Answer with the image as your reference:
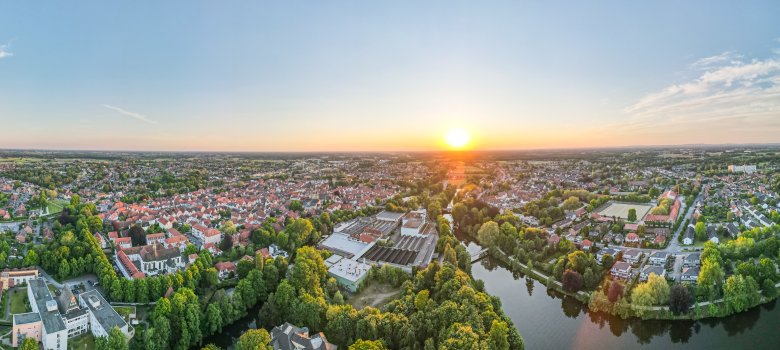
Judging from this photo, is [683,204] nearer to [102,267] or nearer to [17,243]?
[102,267]

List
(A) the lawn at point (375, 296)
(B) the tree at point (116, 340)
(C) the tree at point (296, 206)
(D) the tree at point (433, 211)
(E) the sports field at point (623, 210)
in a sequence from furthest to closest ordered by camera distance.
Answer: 1. (C) the tree at point (296, 206)
2. (D) the tree at point (433, 211)
3. (E) the sports field at point (623, 210)
4. (A) the lawn at point (375, 296)
5. (B) the tree at point (116, 340)

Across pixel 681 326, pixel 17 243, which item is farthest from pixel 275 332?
pixel 17 243

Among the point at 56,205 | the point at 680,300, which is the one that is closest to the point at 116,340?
the point at 680,300

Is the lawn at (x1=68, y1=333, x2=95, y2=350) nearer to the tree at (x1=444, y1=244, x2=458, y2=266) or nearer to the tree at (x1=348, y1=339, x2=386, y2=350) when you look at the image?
the tree at (x1=348, y1=339, x2=386, y2=350)

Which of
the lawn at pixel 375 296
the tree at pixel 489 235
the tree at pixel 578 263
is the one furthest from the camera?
the tree at pixel 489 235

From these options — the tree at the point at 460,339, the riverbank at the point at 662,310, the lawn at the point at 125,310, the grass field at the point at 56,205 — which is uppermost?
the grass field at the point at 56,205

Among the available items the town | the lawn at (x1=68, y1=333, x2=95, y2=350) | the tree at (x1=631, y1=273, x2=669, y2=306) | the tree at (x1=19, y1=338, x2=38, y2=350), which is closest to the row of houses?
the town

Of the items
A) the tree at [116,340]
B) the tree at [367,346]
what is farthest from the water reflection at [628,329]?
the tree at [116,340]

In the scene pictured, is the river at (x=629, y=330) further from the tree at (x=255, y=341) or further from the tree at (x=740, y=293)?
the tree at (x=255, y=341)
